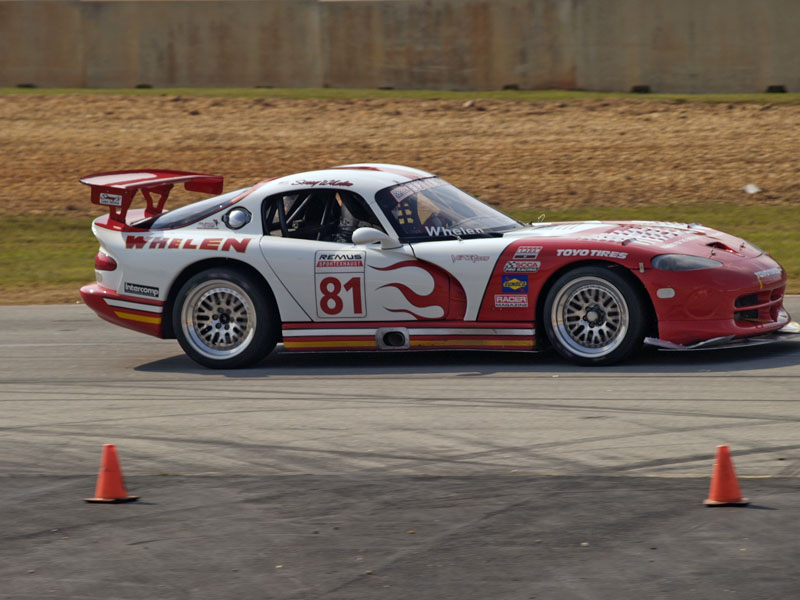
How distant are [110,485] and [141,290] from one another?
3891 millimetres

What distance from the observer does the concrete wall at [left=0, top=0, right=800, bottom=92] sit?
23.3 metres

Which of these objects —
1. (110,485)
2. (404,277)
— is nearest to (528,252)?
(404,277)

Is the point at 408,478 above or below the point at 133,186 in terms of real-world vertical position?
below

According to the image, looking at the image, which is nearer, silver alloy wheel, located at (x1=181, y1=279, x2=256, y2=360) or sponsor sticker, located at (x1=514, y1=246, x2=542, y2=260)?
sponsor sticker, located at (x1=514, y1=246, x2=542, y2=260)

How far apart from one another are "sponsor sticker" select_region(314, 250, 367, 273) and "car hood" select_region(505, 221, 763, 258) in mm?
1101

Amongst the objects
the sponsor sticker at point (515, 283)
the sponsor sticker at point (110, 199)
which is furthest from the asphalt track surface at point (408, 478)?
the sponsor sticker at point (110, 199)

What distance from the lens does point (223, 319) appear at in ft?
31.6

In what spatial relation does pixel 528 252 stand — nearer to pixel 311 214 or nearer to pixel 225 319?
pixel 311 214

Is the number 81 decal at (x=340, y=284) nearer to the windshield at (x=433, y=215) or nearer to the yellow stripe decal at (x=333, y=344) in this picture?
the yellow stripe decal at (x=333, y=344)

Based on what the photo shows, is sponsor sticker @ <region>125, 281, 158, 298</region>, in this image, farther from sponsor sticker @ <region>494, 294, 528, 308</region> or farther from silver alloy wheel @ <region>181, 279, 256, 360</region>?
sponsor sticker @ <region>494, 294, 528, 308</region>

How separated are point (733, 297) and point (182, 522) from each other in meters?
4.37

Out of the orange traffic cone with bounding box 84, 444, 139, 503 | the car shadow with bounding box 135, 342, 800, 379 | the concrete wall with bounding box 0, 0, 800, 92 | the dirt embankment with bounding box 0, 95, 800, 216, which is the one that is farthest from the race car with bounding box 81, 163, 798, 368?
the concrete wall with bounding box 0, 0, 800, 92

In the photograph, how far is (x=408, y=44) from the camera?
2492cm

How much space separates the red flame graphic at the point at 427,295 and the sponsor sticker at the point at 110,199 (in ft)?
7.32
